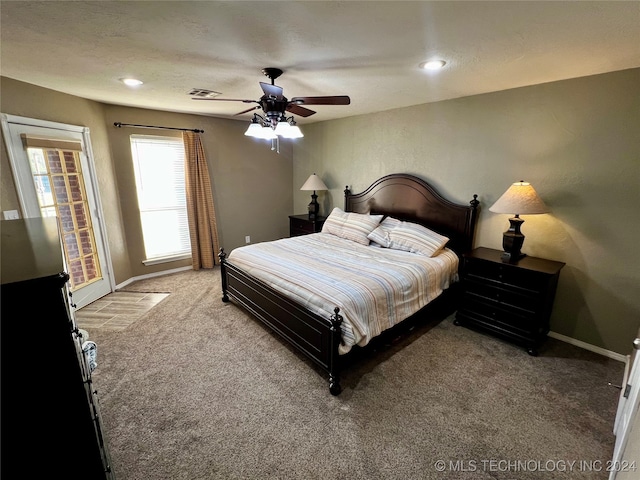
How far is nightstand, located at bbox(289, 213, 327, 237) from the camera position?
4.84 m

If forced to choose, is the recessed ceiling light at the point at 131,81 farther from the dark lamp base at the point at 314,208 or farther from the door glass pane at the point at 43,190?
the dark lamp base at the point at 314,208

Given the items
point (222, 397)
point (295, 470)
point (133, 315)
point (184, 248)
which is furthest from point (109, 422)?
point (184, 248)

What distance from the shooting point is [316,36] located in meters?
1.76

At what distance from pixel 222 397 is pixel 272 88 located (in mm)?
→ 2309

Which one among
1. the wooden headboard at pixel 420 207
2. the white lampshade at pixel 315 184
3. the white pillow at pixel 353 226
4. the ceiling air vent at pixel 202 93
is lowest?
the white pillow at pixel 353 226

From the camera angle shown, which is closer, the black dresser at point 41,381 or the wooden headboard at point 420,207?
the black dresser at point 41,381

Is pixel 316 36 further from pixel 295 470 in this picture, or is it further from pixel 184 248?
pixel 184 248

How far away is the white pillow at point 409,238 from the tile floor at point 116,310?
114 inches

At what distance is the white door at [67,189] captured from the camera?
2.73 meters

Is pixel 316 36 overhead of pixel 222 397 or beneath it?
overhead

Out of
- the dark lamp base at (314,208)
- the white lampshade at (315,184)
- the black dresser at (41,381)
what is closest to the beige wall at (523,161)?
the white lampshade at (315,184)

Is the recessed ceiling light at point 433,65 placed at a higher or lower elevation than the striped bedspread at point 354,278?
higher

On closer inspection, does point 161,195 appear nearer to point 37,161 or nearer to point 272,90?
point 37,161

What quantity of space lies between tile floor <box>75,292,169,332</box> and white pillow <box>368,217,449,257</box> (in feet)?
9.53
